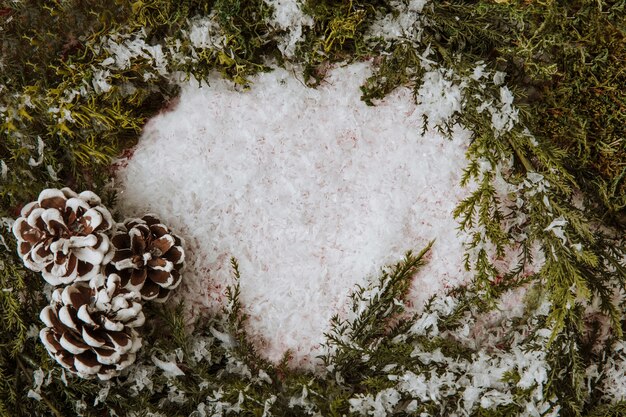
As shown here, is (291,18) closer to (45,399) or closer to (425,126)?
(425,126)

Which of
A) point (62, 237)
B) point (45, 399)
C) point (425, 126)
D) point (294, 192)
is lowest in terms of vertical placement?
point (45, 399)

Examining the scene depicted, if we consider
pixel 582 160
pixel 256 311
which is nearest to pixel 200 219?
pixel 256 311

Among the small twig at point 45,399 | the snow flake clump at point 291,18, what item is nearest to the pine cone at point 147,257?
the small twig at point 45,399

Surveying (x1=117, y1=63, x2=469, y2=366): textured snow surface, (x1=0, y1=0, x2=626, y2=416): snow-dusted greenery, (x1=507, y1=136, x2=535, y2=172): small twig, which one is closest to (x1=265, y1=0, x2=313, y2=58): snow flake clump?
(x1=0, y1=0, x2=626, y2=416): snow-dusted greenery

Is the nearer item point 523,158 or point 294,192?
point 523,158

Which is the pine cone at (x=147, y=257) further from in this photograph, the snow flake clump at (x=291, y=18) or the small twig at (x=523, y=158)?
the small twig at (x=523, y=158)

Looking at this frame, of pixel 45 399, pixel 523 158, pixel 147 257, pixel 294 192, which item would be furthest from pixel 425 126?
pixel 45 399

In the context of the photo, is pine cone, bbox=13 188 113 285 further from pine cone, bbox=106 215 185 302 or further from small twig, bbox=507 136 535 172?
small twig, bbox=507 136 535 172
